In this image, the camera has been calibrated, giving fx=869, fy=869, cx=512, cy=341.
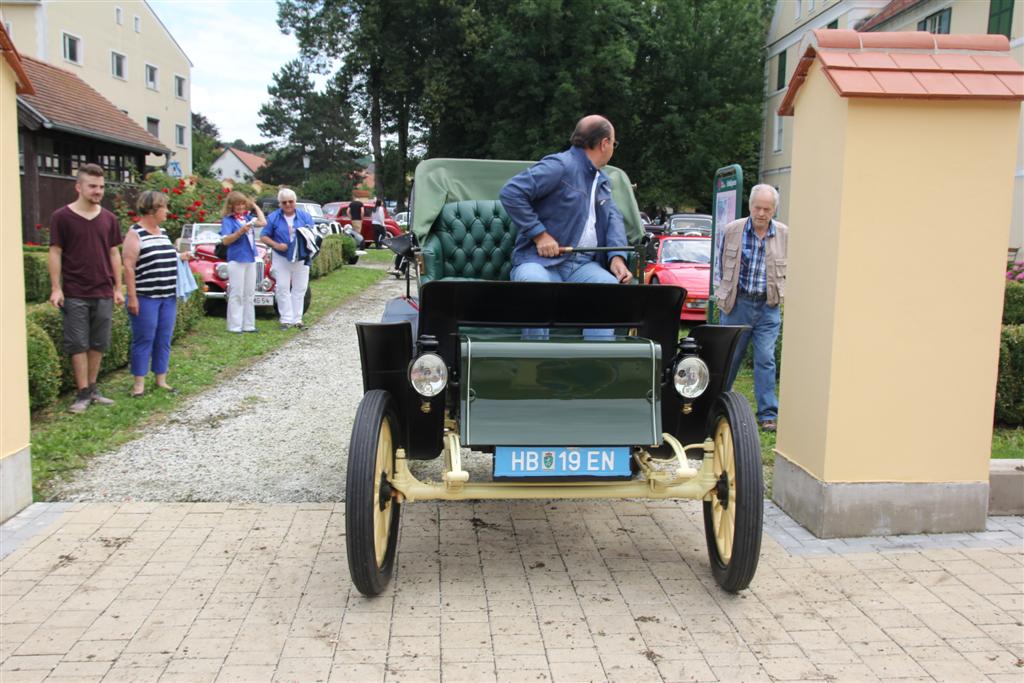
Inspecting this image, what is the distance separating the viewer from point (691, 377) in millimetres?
4102

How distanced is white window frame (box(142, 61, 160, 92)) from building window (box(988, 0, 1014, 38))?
4007 cm

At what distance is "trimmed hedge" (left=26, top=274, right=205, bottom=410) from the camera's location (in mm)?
7309

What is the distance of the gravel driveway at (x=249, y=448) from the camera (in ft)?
18.6

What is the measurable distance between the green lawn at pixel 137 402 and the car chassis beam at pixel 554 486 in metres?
2.82

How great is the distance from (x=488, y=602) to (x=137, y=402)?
16.6ft

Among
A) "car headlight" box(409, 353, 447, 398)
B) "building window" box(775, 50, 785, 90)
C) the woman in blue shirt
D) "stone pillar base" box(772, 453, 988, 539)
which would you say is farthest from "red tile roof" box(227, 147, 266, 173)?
"car headlight" box(409, 353, 447, 398)

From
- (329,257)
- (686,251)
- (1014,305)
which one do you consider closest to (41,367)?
(1014,305)

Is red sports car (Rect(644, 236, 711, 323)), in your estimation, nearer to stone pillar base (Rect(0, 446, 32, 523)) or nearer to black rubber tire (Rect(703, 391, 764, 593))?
black rubber tire (Rect(703, 391, 764, 593))

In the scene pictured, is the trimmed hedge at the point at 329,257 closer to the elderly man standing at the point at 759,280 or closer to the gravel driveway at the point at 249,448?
the gravel driveway at the point at 249,448

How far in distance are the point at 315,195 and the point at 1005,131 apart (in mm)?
70571

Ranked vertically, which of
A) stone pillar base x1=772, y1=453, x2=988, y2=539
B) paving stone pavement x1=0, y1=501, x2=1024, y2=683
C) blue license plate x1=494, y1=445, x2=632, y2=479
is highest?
blue license plate x1=494, y1=445, x2=632, y2=479

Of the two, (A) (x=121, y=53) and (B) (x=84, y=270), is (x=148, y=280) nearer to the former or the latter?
(B) (x=84, y=270)

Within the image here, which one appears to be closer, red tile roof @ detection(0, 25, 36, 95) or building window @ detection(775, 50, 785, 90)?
red tile roof @ detection(0, 25, 36, 95)

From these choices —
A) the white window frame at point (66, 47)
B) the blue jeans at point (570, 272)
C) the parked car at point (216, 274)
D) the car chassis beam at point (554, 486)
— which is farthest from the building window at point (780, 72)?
the car chassis beam at point (554, 486)
